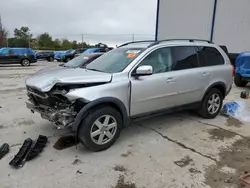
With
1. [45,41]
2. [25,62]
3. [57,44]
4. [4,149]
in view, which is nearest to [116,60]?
[4,149]

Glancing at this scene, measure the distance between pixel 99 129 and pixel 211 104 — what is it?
291 cm

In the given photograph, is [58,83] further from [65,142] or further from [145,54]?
[145,54]

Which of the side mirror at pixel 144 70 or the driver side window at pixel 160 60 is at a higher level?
the driver side window at pixel 160 60

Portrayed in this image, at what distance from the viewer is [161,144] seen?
4.23 m

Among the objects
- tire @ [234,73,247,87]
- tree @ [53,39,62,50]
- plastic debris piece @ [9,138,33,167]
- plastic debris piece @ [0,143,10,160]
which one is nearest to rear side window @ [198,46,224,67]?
plastic debris piece @ [9,138,33,167]

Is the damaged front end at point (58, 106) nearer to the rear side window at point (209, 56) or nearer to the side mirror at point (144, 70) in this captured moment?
the side mirror at point (144, 70)

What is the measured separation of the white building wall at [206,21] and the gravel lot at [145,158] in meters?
13.1

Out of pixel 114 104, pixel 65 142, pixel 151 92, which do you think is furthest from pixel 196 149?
pixel 65 142

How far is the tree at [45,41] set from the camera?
48.0 meters

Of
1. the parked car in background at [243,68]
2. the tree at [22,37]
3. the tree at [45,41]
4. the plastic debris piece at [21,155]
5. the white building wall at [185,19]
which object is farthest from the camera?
the tree at [45,41]

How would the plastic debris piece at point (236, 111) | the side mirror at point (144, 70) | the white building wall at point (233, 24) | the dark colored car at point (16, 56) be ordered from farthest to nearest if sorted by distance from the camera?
1. the dark colored car at point (16, 56)
2. the white building wall at point (233, 24)
3. the plastic debris piece at point (236, 111)
4. the side mirror at point (144, 70)

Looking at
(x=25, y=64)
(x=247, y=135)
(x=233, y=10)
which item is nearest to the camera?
(x=247, y=135)

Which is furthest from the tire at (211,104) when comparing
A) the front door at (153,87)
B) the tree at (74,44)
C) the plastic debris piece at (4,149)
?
the tree at (74,44)

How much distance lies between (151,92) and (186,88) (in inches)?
37.2
